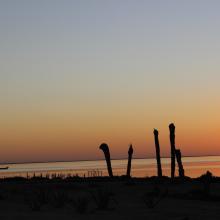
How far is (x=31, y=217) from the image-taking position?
714 inches

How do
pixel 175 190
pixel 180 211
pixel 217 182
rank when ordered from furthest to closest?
pixel 217 182 < pixel 175 190 < pixel 180 211

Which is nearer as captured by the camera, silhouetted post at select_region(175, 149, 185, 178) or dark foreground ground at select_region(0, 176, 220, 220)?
dark foreground ground at select_region(0, 176, 220, 220)

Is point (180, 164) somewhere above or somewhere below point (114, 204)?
above

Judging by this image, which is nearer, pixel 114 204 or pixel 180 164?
pixel 114 204

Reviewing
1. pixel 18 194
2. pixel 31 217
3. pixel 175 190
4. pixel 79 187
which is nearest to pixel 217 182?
pixel 175 190

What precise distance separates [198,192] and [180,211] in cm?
718

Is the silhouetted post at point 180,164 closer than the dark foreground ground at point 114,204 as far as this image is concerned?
No

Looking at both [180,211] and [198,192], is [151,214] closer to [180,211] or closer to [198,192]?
[180,211]

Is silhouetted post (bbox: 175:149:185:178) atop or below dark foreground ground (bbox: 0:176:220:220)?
atop

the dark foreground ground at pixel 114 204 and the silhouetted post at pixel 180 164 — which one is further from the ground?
the silhouetted post at pixel 180 164

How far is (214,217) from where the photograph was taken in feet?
59.2

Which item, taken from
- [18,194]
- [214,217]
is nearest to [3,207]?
[18,194]

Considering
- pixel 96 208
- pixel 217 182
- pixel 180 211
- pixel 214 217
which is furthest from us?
pixel 217 182

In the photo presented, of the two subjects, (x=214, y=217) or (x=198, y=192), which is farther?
(x=198, y=192)
